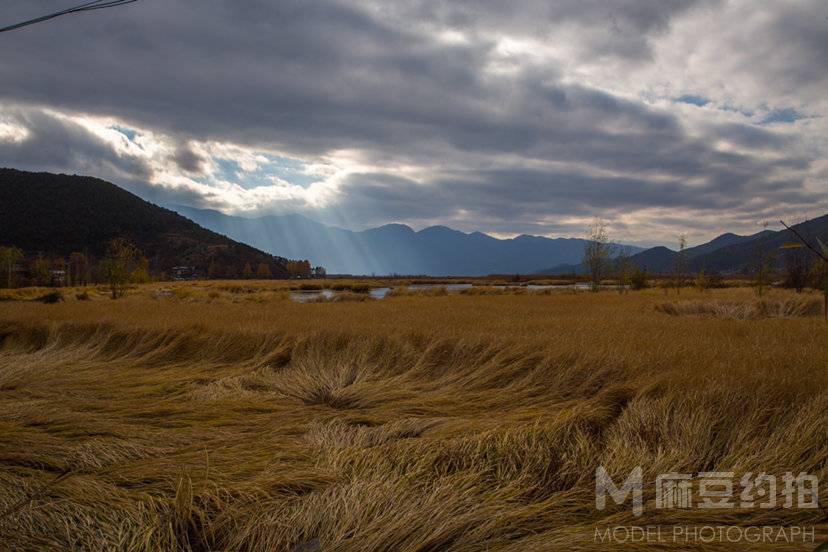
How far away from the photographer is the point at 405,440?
351 centimetres

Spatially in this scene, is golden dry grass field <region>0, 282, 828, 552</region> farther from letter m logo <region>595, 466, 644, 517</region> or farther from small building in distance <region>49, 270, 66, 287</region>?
small building in distance <region>49, 270, 66, 287</region>

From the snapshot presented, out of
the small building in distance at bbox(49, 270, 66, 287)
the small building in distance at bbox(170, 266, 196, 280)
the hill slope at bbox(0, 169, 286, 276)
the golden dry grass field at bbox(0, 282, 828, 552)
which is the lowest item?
the golden dry grass field at bbox(0, 282, 828, 552)

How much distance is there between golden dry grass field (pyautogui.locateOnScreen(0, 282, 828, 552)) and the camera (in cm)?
251

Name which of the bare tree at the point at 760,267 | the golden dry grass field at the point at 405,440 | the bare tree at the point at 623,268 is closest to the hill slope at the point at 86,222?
the bare tree at the point at 623,268

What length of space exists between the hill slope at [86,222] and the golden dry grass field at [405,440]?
8167 centimetres

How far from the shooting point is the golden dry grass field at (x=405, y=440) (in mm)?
2512

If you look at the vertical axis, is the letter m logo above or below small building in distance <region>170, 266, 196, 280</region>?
below

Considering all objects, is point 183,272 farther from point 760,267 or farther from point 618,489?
point 618,489

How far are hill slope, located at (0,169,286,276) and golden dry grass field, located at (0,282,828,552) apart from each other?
8167 centimetres

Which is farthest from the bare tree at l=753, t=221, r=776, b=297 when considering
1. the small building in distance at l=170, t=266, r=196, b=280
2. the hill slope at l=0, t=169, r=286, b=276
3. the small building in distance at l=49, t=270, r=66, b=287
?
the hill slope at l=0, t=169, r=286, b=276

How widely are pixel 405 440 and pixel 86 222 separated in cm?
9089

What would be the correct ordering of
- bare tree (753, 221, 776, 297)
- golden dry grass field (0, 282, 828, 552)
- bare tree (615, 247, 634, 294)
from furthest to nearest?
1. bare tree (615, 247, 634, 294)
2. bare tree (753, 221, 776, 297)
3. golden dry grass field (0, 282, 828, 552)

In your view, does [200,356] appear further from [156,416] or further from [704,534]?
[704,534]

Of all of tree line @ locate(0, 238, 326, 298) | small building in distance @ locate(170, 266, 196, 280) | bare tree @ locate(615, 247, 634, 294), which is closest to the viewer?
tree line @ locate(0, 238, 326, 298)
